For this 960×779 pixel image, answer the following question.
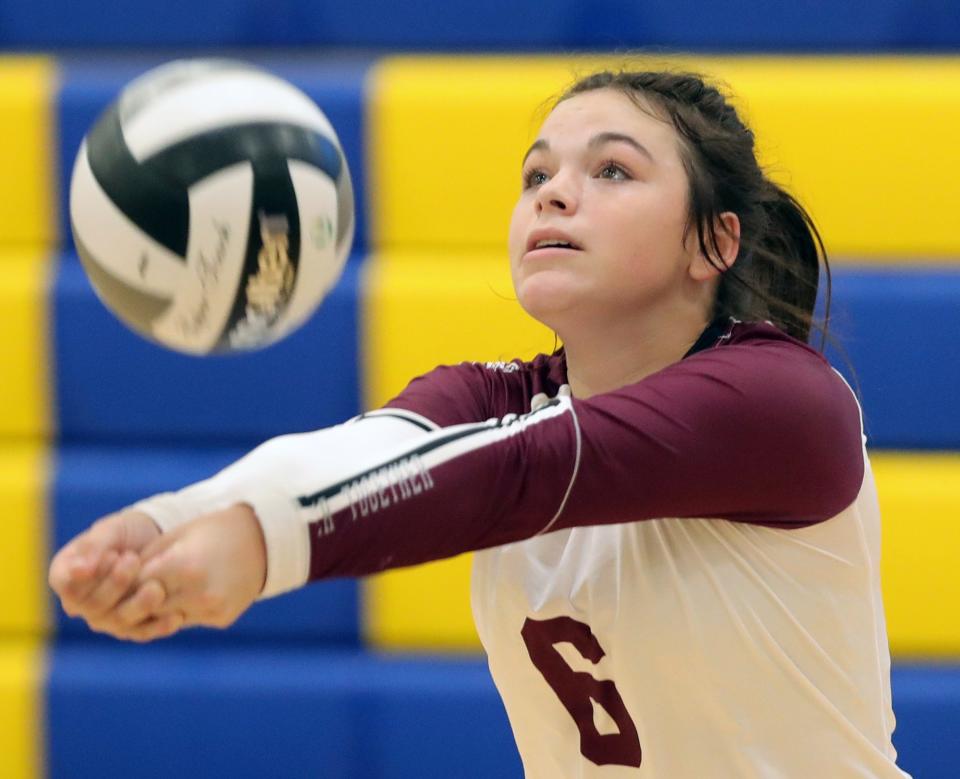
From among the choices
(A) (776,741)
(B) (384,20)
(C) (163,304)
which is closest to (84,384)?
(B) (384,20)

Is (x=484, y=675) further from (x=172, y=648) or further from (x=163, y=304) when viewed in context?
(x=163, y=304)

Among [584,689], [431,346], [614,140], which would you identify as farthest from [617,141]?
[431,346]

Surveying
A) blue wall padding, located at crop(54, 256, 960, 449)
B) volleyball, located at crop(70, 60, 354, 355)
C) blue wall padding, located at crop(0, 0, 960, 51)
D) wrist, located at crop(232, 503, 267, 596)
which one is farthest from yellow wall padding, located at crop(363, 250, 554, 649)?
wrist, located at crop(232, 503, 267, 596)

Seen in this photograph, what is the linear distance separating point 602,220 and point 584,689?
43cm

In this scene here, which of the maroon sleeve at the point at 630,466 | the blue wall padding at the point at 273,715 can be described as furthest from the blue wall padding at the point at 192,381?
the maroon sleeve at the point at 630,466

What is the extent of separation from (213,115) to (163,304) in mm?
160

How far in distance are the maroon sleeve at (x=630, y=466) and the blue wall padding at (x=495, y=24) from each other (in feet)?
4.22

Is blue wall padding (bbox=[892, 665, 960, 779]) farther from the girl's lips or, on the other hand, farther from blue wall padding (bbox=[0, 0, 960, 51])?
the girl's lips

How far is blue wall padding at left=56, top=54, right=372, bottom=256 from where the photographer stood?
7.79 feet

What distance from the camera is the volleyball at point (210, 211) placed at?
1176 mm

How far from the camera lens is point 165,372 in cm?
238

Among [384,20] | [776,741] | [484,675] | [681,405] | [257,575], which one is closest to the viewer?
[257,575]

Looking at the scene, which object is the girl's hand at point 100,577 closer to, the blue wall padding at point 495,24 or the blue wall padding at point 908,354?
the blue wall padding at point 908,354

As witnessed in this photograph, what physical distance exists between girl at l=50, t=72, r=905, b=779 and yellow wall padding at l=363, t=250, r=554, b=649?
0.81 m
